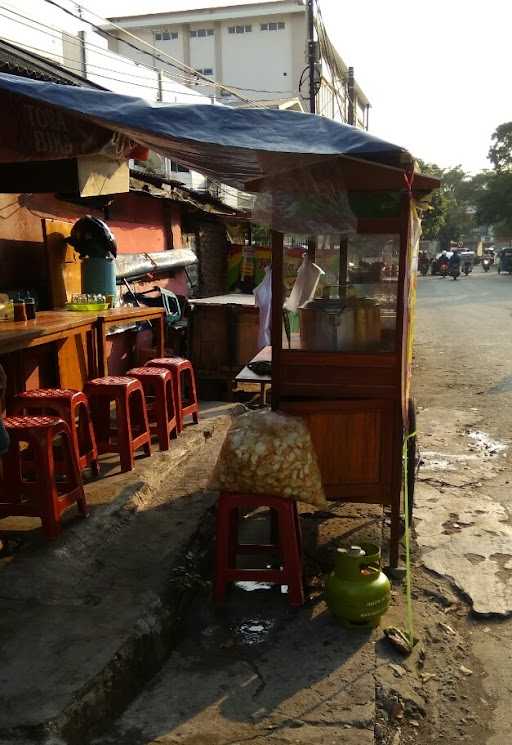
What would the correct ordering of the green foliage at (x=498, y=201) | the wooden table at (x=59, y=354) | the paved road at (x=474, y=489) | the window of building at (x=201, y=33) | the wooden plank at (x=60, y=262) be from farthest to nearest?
the green foliage at (x=498, y=201), the window of building at (x=201, y=33), the wooden plank at (x=60, y=262), the wooden table at (x=59, y=354), the paved road at (x=474, y=489)

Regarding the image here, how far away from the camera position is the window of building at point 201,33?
39906 mm

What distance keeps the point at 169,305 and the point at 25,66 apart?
11.5ft

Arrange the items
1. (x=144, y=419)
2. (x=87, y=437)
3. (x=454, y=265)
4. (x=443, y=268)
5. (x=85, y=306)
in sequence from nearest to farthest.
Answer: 1. (x=87, y=437)
2. (x=144, y=419)
3. (x=85, y=306)
4. (x=454, y=265)
5. (x=443, y=268)

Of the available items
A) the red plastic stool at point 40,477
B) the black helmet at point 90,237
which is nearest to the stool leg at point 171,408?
the black helmet at point 90,237

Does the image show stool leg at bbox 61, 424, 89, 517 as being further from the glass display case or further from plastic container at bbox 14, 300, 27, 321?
the glass display case

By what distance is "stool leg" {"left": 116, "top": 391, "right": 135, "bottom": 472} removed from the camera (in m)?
4.90

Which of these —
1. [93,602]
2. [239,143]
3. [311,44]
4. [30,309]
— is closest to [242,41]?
[311,44]

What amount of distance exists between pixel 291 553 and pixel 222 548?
1.32 ft

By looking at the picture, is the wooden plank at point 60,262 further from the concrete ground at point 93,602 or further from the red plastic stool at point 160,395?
the concrete ground at point 93,602

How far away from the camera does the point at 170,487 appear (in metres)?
5.20

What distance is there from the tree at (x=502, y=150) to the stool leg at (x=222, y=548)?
4929 cm

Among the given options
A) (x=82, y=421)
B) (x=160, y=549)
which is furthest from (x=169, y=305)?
(x=160, y=549)

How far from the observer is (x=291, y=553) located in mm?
3592

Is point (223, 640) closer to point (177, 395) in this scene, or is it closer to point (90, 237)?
point (177, 395)
